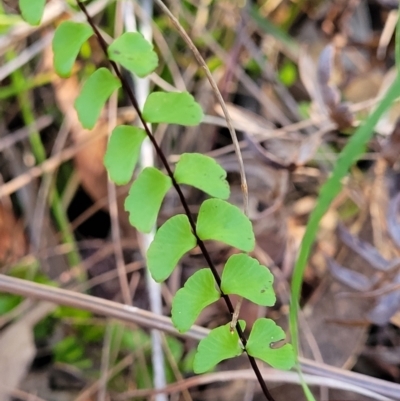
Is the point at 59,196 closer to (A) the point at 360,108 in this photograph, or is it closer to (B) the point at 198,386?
(B) the point at 198,386

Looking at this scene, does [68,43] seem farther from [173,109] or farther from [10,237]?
[10,237]

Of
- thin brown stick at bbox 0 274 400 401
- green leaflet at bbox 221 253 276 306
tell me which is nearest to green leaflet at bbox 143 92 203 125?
green leaflet at bbox 221 253 276 306

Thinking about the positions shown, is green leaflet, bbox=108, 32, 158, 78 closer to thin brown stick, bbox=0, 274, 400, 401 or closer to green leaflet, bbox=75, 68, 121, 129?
green leaflet, bbox=75, 68, 121, 129

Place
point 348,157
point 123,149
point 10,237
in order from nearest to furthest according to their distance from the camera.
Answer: point 348,157, point 123,149, point 10,237

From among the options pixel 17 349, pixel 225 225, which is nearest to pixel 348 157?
pixel 225 225

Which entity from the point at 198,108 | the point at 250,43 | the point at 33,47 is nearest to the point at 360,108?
the point at 250,43

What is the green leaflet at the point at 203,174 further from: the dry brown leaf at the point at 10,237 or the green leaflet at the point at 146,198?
the dry brown leaf at the point at 10,237
